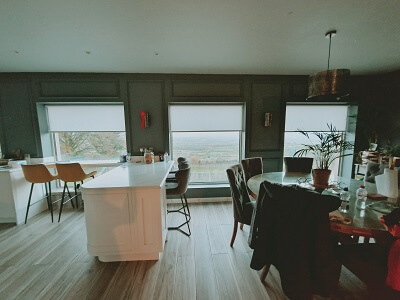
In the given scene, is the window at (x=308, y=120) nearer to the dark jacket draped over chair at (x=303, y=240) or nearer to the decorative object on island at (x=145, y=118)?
the dark jacket draped over chair at (x=303, y=240)

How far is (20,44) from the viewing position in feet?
6.72

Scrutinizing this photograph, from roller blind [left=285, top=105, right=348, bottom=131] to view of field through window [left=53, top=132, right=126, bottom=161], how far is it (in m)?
3.65

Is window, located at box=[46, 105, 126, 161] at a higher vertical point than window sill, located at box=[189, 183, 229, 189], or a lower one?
higher

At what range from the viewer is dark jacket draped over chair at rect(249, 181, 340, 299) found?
1.08 metres

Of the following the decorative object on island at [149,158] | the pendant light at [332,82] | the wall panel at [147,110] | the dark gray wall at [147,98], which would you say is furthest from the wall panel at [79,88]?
the pendant light at [332,82]

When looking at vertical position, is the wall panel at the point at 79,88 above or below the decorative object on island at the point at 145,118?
above

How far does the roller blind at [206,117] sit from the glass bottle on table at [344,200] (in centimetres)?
208

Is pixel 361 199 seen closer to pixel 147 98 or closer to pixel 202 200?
pixel 202 200

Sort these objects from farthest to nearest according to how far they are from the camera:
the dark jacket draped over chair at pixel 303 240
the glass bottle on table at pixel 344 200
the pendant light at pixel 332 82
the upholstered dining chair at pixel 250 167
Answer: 1. the upholstered dining chair at pixel 250 167
2. the pendant light at pixel 332 82
3. the glass bottle on table at pixel 344 200
4. the dark jacket draped over chair at pixel 303 240

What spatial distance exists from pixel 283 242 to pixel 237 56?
246 centimetres

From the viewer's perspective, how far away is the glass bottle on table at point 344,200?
137 centimetres

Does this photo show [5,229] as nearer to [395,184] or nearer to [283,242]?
[283,242]

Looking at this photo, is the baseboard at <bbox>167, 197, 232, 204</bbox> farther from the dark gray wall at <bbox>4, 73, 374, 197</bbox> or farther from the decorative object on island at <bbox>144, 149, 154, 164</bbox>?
the decorative object on island at <bbox>144, 149, 154, 164</bbox>

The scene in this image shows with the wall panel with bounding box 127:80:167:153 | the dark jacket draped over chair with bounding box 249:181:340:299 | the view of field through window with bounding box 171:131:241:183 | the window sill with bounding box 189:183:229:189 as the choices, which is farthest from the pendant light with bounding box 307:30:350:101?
the wall panel with bounding box 127:80:167:153
